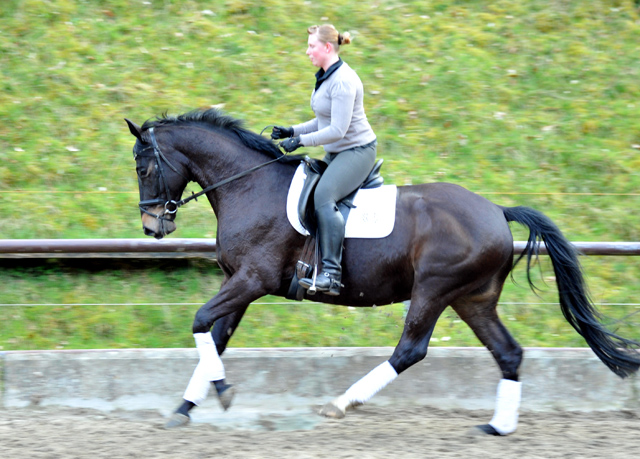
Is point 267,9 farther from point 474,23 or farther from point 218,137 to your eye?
point 218,137

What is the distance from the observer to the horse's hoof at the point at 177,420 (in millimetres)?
4812

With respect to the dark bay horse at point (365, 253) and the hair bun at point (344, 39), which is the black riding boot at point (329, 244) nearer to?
the dark bay horse at point (365, 253)

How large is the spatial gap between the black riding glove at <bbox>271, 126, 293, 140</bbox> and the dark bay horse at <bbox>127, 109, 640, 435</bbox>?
13 centimetres

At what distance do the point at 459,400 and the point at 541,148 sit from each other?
398 cm

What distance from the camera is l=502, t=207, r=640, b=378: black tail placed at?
16.1 ft

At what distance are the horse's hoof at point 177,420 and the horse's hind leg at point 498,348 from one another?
2124 mm

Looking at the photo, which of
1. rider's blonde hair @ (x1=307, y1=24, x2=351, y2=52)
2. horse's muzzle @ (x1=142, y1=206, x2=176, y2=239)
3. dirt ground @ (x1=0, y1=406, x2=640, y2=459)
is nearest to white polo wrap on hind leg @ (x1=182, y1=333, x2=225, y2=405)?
dirt ground @ (x1=0, y1=406, x2=640, y2=459)

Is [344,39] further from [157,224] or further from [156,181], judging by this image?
[157,224]

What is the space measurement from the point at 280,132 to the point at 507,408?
2570mm

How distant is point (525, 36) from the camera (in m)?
9.77

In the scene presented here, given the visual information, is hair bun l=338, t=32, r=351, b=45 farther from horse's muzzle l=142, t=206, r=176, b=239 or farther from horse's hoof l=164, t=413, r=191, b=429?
horse's hoof l=164, t=413, r=191, b=429

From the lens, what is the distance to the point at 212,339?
4867mm

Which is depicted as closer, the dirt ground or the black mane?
the dirt ground

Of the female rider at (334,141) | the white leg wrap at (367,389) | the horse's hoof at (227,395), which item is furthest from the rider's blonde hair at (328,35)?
the horse's hoof at (227,395)
